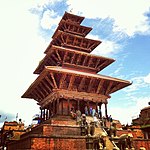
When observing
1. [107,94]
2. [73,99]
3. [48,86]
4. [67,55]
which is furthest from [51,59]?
[107,94]

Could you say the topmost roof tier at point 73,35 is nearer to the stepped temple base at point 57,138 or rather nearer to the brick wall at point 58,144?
the stepped temple base at point 57,138

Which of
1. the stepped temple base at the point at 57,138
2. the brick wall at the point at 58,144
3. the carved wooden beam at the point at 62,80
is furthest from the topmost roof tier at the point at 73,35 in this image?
the brick wall at the point at 58,144

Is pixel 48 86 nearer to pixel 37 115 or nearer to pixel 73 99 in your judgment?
pixel 73 99

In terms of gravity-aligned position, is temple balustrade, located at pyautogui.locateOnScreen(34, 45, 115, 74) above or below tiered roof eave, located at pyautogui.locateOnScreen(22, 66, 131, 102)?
above

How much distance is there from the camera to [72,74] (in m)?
19.0

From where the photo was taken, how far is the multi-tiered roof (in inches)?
766

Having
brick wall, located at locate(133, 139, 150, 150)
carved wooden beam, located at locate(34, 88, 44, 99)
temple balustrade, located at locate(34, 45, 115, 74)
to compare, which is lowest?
brick wall, located at locate(133, 139, 150, 150)

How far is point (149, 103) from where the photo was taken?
1778 inches

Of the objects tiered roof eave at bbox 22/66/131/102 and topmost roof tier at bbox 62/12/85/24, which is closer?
tiered roof eave at bbox 22/66/131/102

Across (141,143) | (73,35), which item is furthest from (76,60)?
(141,143)

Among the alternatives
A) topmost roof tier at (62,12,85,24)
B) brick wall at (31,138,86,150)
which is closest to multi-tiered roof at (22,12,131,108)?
topmost roof tier at (62,12,85,24)

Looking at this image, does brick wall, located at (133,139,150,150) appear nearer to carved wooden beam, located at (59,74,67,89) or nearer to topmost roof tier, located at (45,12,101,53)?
carved wooden beam, located at (59,74,67,89)

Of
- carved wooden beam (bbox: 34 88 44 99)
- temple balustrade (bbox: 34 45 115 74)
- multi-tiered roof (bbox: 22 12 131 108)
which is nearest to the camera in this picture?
multi-tiered roof (bbox: 22 12 131 108)

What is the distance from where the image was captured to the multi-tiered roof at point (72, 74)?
63.9 ft
